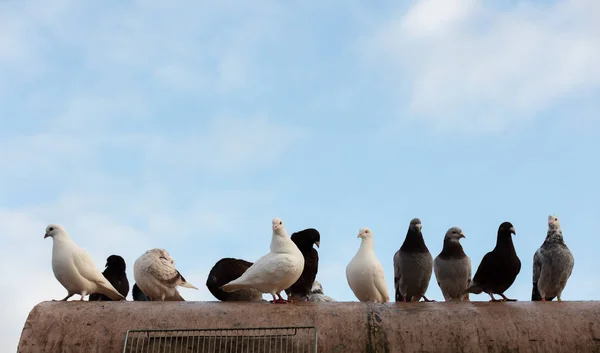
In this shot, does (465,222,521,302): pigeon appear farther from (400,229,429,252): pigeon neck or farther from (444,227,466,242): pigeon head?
(400,229,429,252): pigeon neck

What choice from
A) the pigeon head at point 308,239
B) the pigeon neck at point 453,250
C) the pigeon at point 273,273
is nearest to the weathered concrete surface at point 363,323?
the pigeon at point 273,273

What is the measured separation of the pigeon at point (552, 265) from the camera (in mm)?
12703

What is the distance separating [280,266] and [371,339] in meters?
2.06

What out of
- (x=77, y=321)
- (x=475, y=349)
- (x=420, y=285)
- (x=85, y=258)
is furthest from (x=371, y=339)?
(x=85, y=258)

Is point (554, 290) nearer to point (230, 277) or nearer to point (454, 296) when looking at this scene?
point (454, 296)

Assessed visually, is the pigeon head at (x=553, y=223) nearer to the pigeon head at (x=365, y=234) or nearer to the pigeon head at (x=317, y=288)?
the pigeon head at (x=365, y=234)

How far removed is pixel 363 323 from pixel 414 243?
3127mm

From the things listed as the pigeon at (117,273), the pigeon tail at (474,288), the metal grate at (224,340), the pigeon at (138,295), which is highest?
the pigeon at (117,273)

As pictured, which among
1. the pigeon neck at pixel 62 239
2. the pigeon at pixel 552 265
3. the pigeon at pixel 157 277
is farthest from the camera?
the pigeon at pixel 552 265

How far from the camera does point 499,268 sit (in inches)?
485

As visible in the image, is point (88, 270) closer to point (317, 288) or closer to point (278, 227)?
point (278, 227)

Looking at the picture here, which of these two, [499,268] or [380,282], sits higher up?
[499,268]

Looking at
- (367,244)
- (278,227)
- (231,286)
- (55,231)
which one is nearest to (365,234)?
(367,244)

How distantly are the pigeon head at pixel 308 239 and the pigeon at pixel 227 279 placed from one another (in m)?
1.15
